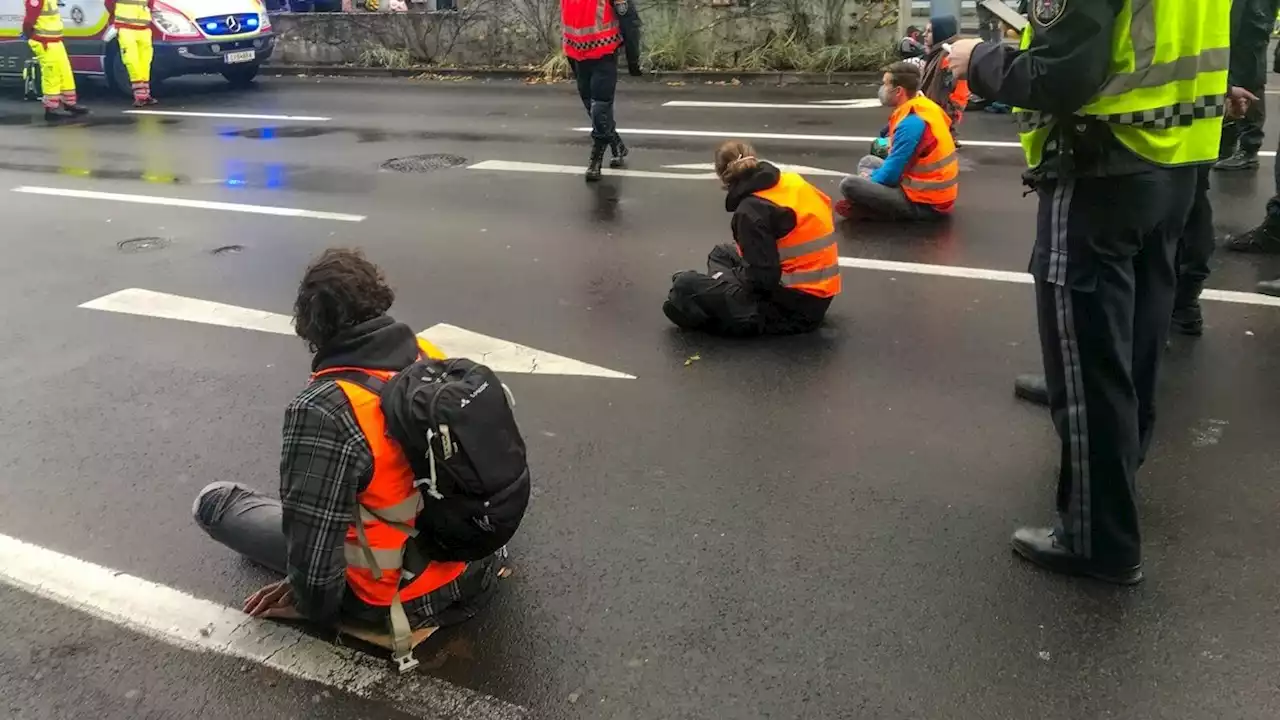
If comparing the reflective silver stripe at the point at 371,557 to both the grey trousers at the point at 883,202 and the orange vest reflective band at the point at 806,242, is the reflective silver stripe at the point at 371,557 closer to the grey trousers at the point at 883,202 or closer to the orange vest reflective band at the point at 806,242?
the orange vest reflective band at the point at 806,242

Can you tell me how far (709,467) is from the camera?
13.8 feet

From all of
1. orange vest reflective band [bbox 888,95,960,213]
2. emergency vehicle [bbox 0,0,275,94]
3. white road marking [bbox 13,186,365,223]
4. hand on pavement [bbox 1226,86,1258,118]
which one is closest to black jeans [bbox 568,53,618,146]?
white road marking [bbox 13,186,365,223]

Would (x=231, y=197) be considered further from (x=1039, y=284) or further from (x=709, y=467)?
(x=1039, y=284)

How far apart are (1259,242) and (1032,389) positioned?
2.87 meters

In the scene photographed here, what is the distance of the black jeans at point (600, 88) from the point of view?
938cm

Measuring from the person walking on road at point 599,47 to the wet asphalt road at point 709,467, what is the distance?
1337mm

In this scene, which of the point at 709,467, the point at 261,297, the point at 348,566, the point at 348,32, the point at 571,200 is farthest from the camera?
the point at 348,32

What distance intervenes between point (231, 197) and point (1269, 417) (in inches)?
328

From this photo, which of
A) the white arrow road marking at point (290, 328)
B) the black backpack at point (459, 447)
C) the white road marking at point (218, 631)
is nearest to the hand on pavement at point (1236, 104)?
the white arrow road marking at point (290, 328)

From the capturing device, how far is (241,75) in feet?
57.8

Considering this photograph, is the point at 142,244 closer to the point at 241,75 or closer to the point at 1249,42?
the point at 1249,42

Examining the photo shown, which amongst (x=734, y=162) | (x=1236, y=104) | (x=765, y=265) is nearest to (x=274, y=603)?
(x=765, y=265)

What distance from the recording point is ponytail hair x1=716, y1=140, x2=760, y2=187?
17.4 ft

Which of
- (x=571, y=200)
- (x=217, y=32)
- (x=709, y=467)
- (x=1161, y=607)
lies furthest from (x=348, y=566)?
(x=217, y=32)
